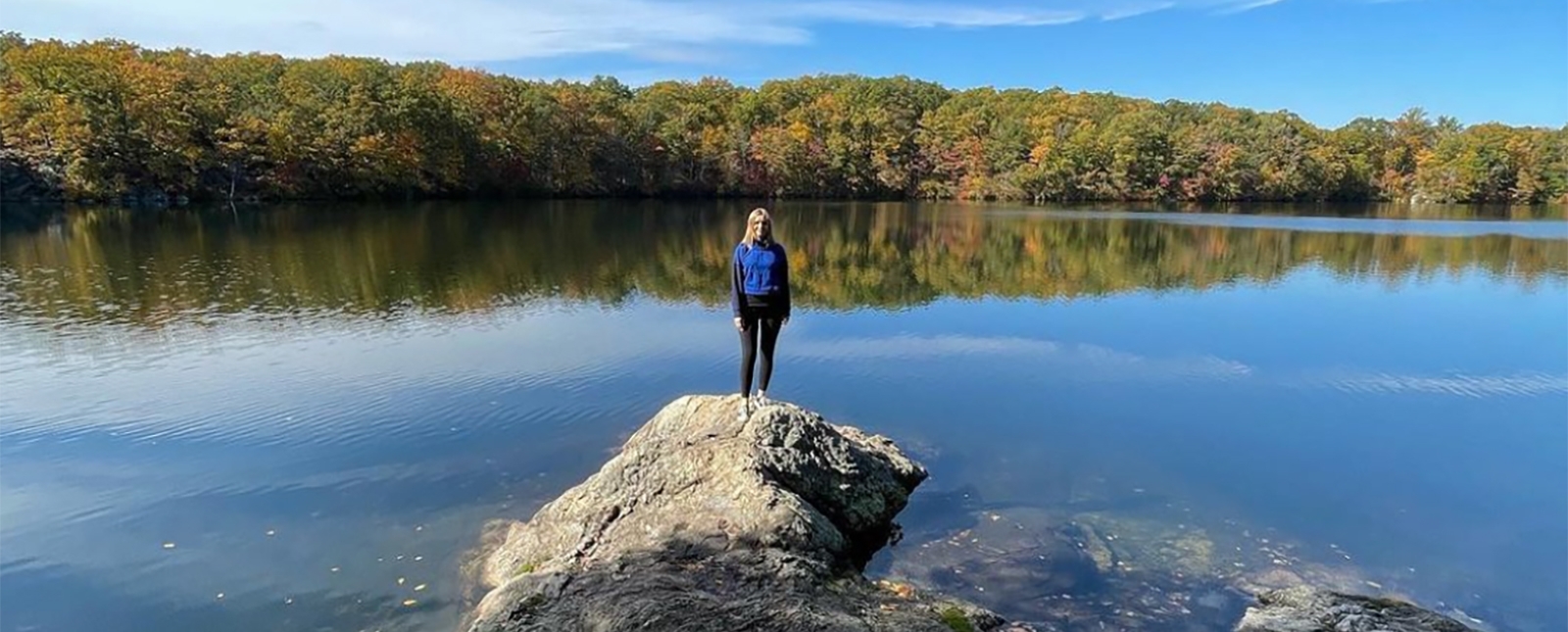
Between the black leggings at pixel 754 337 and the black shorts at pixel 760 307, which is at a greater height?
the black shorts at pixel 760 307

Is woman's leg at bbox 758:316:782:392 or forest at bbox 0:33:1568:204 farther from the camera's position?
forest at bbox 0:33:1568:204

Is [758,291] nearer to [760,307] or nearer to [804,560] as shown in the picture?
[760,307]

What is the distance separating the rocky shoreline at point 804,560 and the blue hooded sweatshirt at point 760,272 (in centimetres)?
115

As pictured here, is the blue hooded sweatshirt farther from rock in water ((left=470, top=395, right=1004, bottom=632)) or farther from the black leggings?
rock in water ((left=470, top=395, right=1004, bottom=632))

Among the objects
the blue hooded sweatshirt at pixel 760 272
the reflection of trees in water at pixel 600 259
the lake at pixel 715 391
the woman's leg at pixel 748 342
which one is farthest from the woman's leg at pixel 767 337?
the reflection of trees in water at pixel 600 259

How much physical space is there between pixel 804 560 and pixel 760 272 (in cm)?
293

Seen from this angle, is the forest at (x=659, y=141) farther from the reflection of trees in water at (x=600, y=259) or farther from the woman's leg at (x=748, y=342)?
the woman's leg at (x=748, y=342)

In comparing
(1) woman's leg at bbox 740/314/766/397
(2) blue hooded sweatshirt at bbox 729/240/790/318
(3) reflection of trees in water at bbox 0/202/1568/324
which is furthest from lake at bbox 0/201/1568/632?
(2) blue hooded sweatshirt at bbox 729/240/790/318

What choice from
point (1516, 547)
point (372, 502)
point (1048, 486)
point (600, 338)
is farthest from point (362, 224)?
point (1516, 547)

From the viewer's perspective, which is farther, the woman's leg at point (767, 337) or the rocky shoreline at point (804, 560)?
the woman's leg at point (767, 337)

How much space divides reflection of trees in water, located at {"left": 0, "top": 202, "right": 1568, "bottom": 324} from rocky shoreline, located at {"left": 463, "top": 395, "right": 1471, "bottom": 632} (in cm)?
1371

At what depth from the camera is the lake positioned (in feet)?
26.0

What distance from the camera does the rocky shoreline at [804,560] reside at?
578 cm

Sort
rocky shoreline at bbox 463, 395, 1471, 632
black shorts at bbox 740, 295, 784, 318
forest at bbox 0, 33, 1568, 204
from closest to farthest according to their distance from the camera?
rocky shoreline at bbox 463, 395, 1471, 632
black shorts at bbox 740, 295, 784, 318
forest at bbox 0, 33, 1568, 204
